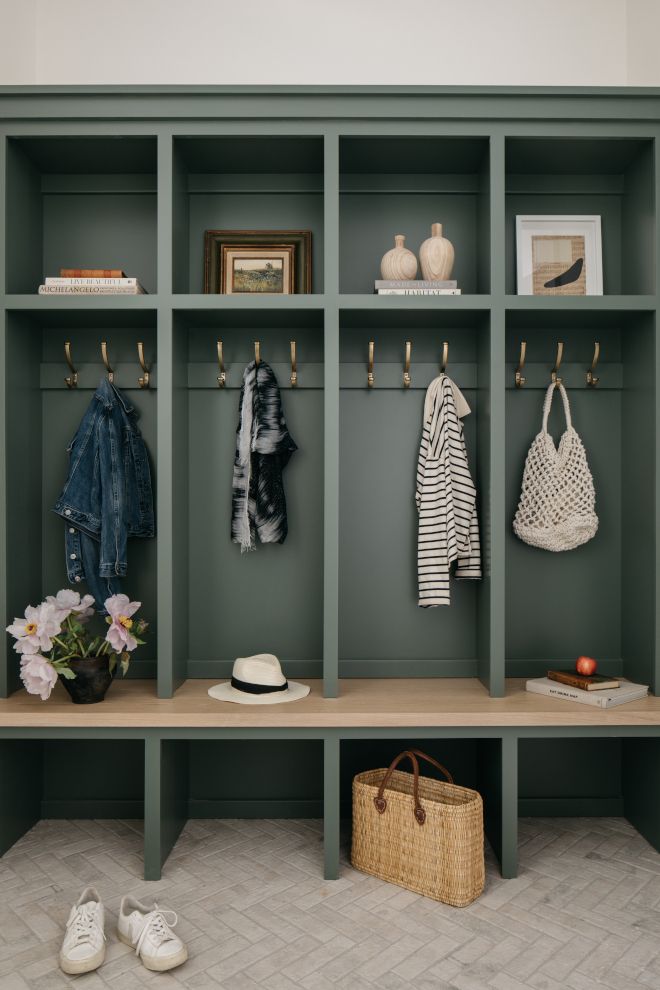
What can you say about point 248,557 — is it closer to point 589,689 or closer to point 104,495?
point 104,495

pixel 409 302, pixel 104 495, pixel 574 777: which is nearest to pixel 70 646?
pixel 104 495

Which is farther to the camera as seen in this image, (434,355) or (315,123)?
(434,355)

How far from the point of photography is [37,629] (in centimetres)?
227

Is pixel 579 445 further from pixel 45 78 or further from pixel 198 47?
pixel 45 78

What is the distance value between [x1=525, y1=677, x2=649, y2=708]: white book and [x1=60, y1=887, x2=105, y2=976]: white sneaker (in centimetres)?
153

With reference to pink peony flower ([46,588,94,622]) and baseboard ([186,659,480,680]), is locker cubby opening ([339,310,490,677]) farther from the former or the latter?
pink peony flower ([46,588,94,622])

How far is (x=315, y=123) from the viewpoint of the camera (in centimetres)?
245

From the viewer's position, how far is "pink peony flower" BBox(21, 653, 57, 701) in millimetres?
2240

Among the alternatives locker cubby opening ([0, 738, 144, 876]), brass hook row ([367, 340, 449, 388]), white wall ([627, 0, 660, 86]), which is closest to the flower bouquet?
locker cubby opening ([0, 738, 144, 876])

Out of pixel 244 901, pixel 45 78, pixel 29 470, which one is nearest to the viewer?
pixel 244 901

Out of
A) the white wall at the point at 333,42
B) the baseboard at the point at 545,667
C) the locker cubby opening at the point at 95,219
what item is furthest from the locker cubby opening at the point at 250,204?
the baseboard at the point at 545,667

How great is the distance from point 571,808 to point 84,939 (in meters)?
1.82

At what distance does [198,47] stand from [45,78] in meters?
0.62

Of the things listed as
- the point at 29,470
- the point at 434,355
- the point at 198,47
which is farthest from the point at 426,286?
the point at 29,470
